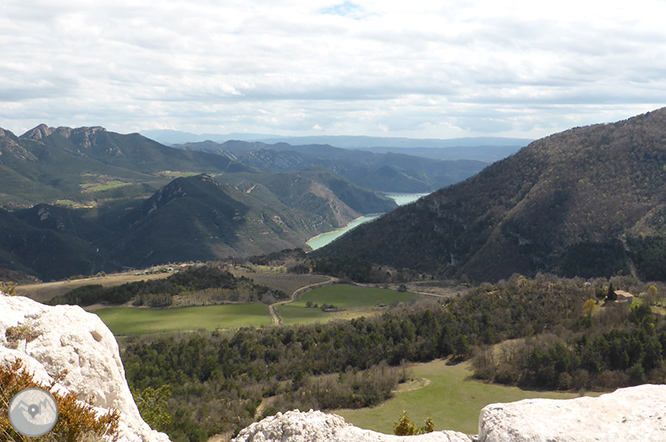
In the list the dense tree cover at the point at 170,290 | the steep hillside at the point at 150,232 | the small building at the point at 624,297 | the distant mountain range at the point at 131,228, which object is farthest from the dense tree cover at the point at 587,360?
the steep hillside at the point at 150,232

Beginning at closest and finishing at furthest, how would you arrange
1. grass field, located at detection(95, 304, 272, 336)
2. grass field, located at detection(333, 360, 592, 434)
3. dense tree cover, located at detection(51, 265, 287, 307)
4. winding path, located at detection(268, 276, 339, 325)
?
grass field, located at detection(333, 360, 592, 434) → grass field, located at detection(95, 304, 272, 336) → winding path, located at detection(268, 276, 339, 325) → dense tree cover, located at detection(51, 265, 287, 307)

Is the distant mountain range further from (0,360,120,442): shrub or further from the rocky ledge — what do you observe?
(0,360,120,442): shrub

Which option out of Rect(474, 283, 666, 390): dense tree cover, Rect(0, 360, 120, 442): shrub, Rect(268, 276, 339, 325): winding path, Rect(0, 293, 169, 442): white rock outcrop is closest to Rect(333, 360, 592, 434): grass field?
Rect(474, 283, 666, 390): dense tree cover

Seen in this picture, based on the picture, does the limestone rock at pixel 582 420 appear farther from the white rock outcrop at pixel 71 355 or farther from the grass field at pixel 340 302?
the grass field at pixel 340 302

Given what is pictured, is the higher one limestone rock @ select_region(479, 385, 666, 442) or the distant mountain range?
limestone rock @ select_region(479, 385, 666, 442)

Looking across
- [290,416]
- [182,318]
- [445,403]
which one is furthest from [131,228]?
[290,416]

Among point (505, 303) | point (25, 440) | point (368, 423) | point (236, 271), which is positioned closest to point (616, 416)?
point (25, 440)

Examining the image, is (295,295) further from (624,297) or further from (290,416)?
(290,416)
